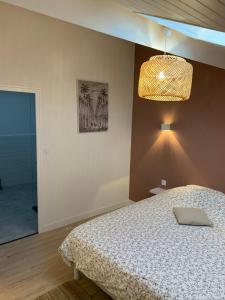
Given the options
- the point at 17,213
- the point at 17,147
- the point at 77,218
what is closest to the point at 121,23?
the point at 77,218

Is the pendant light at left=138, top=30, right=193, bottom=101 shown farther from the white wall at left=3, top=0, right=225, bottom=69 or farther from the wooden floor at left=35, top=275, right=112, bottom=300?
the wooden floor at left=35, top=275, right=112, bottom=300

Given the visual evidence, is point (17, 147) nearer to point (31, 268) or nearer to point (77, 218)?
point (77, 218)

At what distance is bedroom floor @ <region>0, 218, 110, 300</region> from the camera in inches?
90.6

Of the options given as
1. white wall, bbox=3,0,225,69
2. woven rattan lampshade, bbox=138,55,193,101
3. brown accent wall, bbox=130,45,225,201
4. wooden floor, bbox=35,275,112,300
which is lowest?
wooden floor, bbox=35,275,112,300

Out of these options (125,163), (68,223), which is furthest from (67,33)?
(68,223)

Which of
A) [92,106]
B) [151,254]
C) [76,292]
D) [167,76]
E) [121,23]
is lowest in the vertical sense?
[76,292]

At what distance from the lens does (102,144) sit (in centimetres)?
389

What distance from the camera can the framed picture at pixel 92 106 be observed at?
11.5ft

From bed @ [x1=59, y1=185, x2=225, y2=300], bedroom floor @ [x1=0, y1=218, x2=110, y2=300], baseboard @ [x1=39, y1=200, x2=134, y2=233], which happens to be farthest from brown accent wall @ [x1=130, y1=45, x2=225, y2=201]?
bedroom floor @ [x1=0, y1=218, x2=110, y2=300]

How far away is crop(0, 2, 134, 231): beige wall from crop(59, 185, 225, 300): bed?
3.85 feet

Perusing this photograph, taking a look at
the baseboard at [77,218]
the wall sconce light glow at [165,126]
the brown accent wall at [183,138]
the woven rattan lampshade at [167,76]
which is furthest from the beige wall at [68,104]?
the woven rattan lampshade at [167,76]

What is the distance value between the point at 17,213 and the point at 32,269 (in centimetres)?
147

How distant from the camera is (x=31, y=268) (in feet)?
8.66

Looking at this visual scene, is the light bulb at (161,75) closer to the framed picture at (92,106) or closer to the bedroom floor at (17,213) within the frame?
the framed picture at (92,106)
